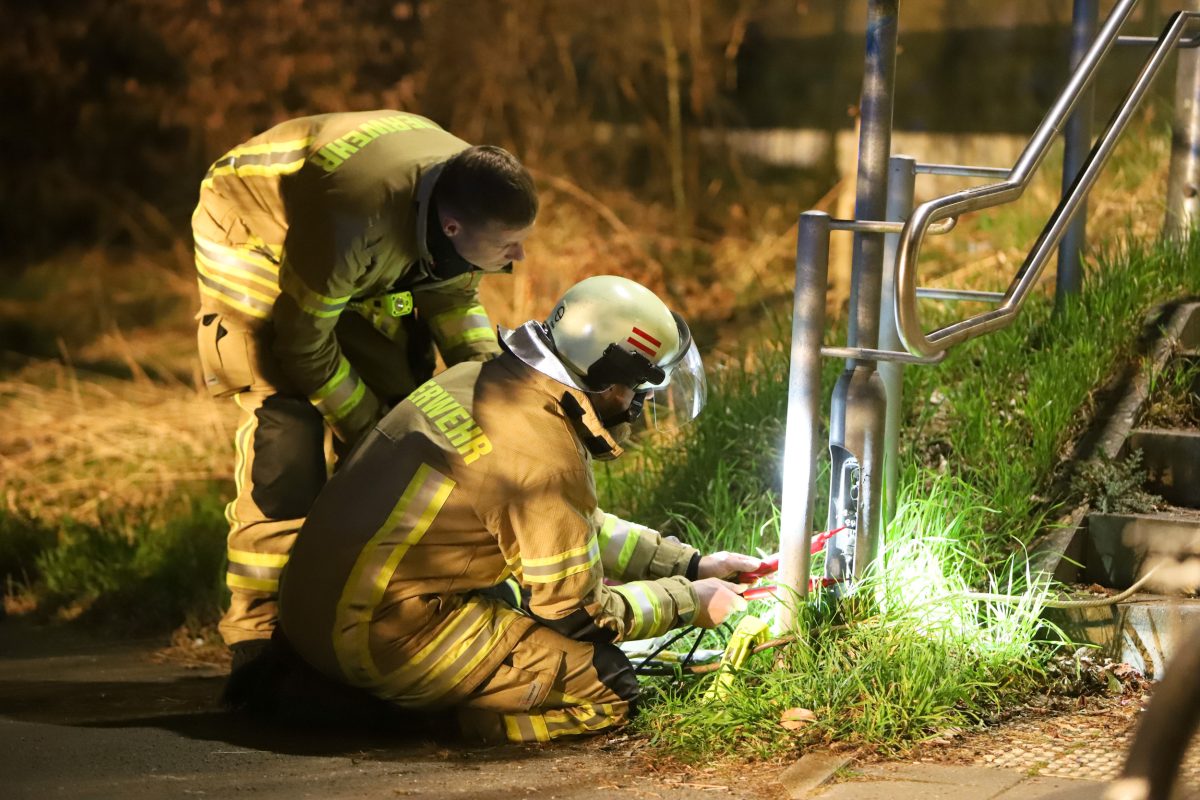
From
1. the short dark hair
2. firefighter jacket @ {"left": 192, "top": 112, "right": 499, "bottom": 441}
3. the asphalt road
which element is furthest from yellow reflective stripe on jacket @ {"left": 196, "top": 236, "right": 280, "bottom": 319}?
the asphalt road

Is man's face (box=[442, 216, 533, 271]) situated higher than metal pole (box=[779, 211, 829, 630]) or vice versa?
man's face (box=[442, 216, 533, 271])

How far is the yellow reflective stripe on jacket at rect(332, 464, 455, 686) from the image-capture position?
3.73 meters

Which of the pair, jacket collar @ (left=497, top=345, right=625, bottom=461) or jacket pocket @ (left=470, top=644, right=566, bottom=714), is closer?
jacket collar @ (left=497, top=345, right=625, bottom=461)

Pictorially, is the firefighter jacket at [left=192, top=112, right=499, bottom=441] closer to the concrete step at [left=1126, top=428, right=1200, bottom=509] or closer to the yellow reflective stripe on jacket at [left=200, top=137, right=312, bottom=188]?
the yellow reflective stripe on jacket at [left=200, top=137, right=312, bottom=188]

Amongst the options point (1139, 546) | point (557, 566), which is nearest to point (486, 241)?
point (557, 566)

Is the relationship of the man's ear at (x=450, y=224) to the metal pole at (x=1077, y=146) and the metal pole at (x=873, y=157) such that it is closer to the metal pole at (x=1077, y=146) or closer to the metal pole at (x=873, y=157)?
the metal pole at (x=873, y=157)

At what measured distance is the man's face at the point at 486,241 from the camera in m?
4.21

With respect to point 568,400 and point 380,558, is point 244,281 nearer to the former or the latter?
point 380,558

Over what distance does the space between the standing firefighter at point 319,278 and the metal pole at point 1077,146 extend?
2057 mm

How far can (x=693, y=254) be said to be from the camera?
10531 millimetres

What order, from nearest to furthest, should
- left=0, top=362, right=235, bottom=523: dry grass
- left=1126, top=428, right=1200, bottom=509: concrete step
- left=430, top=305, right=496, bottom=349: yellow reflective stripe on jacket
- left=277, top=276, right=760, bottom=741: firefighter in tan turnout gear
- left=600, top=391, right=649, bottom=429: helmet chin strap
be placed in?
left=277, top=276, right=760, bottom=741: firefighter in tan turnout gear → left=600, top=391, right=649, bottom=429: helmet chin strap → left=1126, top=428, right=1200, bottom=509: concrete step → left=430, top=305, right=496, bottom=349: yellow reflective stripe on jacket → left=0, top=362, right=235, bottom=523: dry grass

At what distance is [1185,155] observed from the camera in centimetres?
554

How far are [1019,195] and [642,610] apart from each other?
149 cm

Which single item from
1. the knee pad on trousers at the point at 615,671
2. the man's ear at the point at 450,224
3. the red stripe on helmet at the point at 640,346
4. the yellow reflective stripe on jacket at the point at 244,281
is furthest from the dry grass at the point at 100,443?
the red stripe on helmet at the point at 640,346
